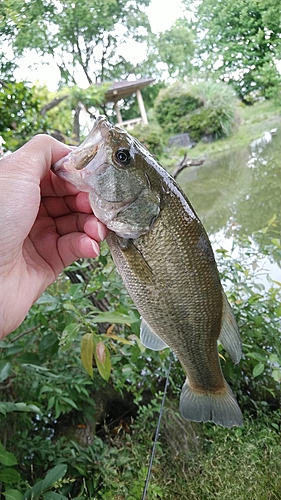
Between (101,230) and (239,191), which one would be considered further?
(239,191)

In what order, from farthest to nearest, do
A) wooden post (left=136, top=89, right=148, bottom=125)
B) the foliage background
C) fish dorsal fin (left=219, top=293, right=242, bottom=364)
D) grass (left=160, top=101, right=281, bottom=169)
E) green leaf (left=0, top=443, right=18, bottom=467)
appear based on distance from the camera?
wooden post (left=136, top=89, right=148, bottom=125) < grass (left=160, top=101, right=281, bottom=169) < the foliage background < green leaf (left=0, top=443, right=18, bottom=467) < fish dorsal fin (left=219, top=293, right=242, bottom=364)

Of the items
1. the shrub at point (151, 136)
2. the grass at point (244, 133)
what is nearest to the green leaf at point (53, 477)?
the grass at point (244, 133)

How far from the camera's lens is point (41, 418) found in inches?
74.3

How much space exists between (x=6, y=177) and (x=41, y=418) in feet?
4.81

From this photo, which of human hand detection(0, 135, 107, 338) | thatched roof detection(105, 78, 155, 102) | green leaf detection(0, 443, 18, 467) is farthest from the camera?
thatched roof detection(105, 78, 155, 102)

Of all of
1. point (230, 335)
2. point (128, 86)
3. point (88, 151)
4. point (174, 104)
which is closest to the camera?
point (88, 151)

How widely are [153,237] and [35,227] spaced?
0.36 metres

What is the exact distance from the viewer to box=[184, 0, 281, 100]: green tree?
3762 millimetres

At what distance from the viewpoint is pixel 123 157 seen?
0.81 metres

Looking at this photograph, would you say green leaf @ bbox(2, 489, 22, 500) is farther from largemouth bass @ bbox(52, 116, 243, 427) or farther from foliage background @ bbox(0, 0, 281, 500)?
largemouth bass @ bbox(52, 116, 243, 427)

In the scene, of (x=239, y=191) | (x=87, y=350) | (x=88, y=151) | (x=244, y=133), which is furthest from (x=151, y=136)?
(x=88, y=151)

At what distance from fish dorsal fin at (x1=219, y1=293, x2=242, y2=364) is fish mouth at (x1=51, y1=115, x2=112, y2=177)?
0.46 meters

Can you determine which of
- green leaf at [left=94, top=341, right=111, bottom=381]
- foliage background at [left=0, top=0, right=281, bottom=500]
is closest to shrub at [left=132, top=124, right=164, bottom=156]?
foliage background at [left=0, top=0, right=281, bottom=500]

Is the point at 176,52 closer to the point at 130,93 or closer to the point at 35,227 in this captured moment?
the point at 130,93
